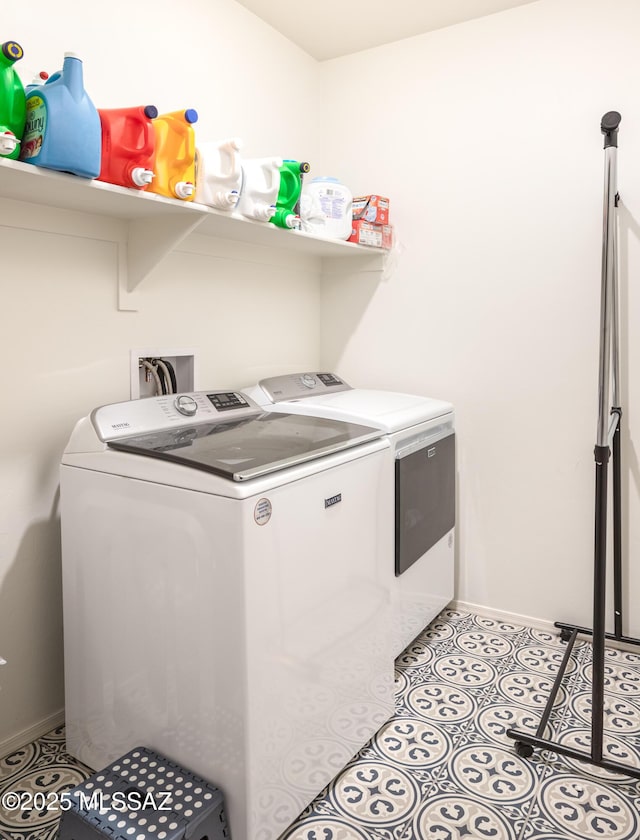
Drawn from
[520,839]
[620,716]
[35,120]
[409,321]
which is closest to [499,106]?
[409,321]

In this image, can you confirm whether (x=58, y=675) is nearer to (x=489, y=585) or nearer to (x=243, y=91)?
(x=489, y=585)

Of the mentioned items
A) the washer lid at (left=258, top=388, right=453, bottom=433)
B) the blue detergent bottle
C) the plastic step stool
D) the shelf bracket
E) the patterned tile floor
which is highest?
the blue detergent bottle

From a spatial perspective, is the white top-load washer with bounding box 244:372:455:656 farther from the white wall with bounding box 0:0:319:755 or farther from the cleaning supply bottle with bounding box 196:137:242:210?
the cleaning supply bottle with bounding box 196:137:242:210

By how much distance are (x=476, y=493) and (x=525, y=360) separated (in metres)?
0.62

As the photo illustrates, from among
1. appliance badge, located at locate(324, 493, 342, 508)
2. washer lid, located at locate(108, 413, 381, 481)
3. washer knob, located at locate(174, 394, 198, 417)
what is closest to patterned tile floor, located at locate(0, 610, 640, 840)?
appliance badge, located at locate(324, 493, 342, 508)

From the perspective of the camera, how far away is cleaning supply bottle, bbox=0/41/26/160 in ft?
4.21

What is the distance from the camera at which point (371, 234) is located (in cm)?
265

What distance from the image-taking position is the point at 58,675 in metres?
1.94

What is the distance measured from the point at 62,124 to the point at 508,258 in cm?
180

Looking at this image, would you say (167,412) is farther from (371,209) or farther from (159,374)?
(371,209)

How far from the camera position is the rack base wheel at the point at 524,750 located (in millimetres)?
1835

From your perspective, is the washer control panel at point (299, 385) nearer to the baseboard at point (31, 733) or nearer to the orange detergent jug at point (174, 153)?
the orange detergent jug at point (174, 153)

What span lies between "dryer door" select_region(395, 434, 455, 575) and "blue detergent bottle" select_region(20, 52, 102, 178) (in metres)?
1.27

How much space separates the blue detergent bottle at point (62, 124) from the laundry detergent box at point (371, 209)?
1446 mm
